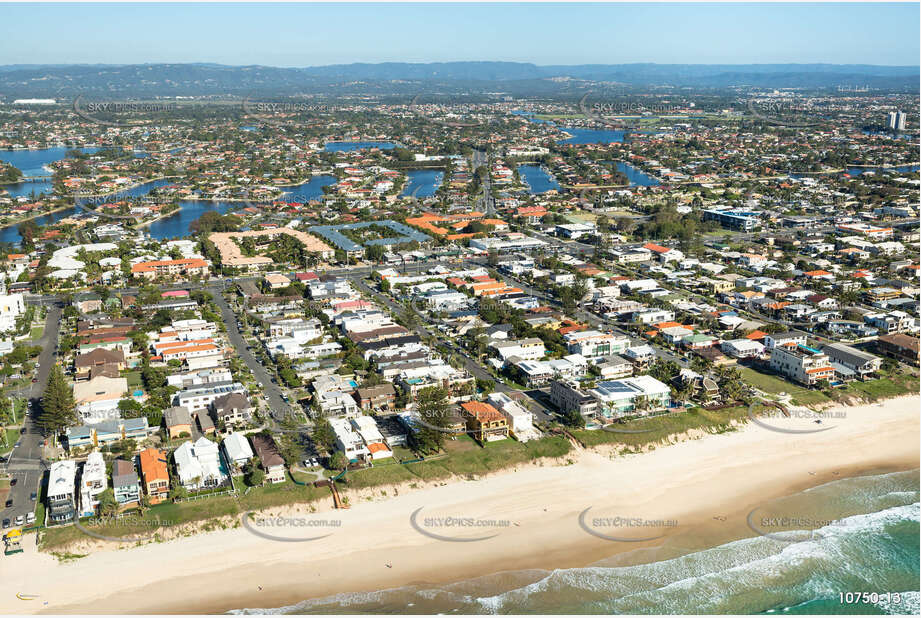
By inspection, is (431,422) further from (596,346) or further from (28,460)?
(28,460)

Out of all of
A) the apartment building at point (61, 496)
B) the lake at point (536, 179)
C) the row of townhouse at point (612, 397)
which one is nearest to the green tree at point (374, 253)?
the row of townhouse at point (612, 397)

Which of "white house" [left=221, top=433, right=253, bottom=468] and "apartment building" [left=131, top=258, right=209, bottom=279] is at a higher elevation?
"apartment building" [left=131, top=258, right=209, bottom=279]

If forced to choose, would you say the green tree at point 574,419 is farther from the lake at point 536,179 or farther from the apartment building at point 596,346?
the lake at point 536,179

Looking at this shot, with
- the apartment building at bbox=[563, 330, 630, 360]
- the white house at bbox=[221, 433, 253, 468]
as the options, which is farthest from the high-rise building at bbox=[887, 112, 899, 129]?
the white house at bbox=[221, 433, 253, 468]

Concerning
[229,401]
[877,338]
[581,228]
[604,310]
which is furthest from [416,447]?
[581,228]

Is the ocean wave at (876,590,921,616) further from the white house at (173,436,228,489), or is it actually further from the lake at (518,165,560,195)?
the lake at (518,165,560,195)

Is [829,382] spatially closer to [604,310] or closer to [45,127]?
[604,310]
